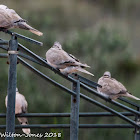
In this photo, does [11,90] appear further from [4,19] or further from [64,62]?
[64,62]

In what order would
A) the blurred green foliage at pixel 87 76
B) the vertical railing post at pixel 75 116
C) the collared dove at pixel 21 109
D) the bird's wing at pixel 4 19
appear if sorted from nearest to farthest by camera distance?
the vertical railing post at pixel 75 116 < the bird's wing at pixel 4 19 < the collared dove at pixel 21 109 < the blurred green foliage at pixel 87 76

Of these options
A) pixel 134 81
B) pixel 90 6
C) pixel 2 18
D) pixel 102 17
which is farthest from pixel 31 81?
pixel 90 6

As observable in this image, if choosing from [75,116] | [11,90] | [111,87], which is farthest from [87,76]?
[11,90]

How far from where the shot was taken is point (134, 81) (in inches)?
391

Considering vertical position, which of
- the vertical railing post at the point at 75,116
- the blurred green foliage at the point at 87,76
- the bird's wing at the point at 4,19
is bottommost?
the vertical railing post at the point at 75,116

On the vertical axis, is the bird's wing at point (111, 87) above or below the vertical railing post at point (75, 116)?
above

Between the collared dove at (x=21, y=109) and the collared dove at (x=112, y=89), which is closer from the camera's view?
the collared dove at (x=112, y=89)

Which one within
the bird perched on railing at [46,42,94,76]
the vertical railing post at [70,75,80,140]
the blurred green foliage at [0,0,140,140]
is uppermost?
the blurred green foliage at [0,0,140,140]

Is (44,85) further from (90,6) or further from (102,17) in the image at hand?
(90,6)

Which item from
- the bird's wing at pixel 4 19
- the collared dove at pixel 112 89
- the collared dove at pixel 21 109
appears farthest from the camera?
the collared dove at pixel 21 109

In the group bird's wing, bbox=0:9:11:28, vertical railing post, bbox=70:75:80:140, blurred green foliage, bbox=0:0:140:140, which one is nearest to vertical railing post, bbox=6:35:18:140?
vertical railing post, bbox=70:75:80:140

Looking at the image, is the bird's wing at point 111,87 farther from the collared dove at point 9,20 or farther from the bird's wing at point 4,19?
the bird's wing at point 4,19

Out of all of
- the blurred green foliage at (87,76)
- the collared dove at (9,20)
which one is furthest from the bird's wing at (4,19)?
the blurred green foliage at (87,76)

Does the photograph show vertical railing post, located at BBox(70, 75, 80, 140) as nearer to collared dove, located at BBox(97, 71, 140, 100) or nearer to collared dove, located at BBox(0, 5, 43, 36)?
collared dove, located at BBox(0, 5, 43, 36)
